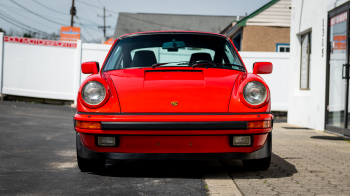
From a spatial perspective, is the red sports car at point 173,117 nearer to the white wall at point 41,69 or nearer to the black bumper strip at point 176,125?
the black bumper strip at point 176,125

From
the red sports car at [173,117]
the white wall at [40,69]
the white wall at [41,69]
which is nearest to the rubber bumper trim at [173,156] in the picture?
the red sports car at [173,117]

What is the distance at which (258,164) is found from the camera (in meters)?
4.49

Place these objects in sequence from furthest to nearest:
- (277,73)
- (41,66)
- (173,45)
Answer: (41,66) → (277,73) → (173,45)

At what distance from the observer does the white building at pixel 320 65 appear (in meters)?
9.02

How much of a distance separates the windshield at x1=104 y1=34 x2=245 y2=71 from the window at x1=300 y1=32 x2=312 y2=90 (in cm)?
715

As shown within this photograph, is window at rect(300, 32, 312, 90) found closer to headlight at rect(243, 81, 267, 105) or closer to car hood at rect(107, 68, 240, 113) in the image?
headlight at rect(243, 81, 267, 105)

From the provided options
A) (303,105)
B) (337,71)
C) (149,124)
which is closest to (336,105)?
(337,71)

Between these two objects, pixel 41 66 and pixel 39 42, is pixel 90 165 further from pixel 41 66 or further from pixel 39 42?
pixel 39 42

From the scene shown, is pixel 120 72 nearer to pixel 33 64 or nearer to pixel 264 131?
pixel 264 131

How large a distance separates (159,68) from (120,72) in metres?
0.41

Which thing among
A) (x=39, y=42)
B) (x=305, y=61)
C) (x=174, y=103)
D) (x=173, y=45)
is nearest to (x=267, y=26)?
(x=305, y=61)

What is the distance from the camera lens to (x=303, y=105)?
11.5 metres

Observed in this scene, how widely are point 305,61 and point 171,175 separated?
8771 mm

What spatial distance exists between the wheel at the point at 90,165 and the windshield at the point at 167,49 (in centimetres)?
103
